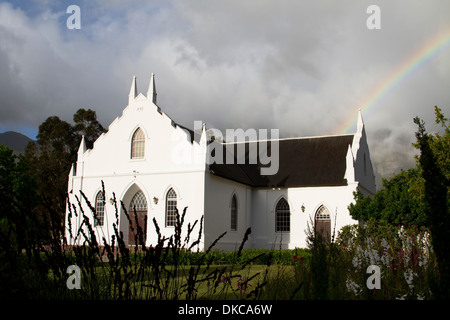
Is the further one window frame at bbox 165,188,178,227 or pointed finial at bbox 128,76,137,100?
pointed finial at bbox 128,76,137,100

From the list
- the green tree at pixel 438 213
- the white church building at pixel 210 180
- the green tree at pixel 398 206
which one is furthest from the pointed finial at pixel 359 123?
the green tree at pixel 438 213

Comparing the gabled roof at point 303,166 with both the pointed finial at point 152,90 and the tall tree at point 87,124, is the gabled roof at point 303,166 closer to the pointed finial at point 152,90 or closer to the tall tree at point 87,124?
the pointed finial at point 152,90

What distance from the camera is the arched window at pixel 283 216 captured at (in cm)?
3322

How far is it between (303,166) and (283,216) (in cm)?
455

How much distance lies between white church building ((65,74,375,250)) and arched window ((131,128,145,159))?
7cm

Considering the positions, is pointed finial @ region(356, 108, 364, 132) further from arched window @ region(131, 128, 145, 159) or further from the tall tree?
the tall tree

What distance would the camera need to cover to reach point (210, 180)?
27625mm

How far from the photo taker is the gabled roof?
106 ft

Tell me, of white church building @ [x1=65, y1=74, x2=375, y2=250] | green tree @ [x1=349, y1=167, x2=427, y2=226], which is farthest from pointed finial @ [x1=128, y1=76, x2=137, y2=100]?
green tree @ [x1=349, y1=167, x2=427, y2=226]

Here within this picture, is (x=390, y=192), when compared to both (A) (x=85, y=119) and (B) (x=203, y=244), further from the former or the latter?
(A) (x=85, y=119)

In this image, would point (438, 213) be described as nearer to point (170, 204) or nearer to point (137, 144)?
point (170, 204)

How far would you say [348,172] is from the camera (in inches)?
1224

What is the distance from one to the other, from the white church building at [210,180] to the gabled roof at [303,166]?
8 cm
